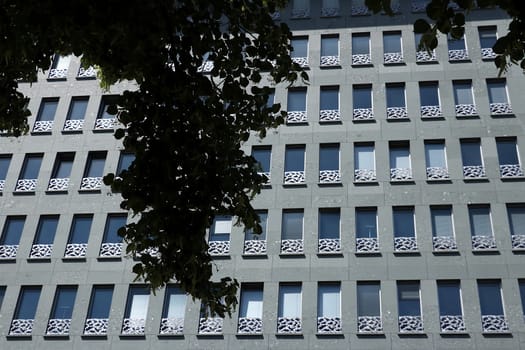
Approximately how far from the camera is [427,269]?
2750 cm

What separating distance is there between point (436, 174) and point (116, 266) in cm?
1273

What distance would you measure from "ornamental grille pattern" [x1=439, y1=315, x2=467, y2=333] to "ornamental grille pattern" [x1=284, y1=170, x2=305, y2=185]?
7606mm

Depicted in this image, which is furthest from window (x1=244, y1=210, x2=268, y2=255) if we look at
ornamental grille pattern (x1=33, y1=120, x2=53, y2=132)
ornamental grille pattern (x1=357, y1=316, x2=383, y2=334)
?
ornamental grille pattern (x1=33, y1=120, x2=53, y2=132)

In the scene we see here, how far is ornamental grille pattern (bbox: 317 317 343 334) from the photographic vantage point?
26.8 meters

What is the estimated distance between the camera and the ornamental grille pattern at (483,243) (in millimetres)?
27688

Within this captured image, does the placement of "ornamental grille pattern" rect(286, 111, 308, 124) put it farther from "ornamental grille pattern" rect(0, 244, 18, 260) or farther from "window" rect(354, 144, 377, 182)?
"ornamental grille pattern" rect(0, 244, 18, 260)

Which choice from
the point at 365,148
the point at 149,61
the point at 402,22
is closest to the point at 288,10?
the point at 402,22

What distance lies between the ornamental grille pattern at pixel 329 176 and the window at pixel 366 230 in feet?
5.15

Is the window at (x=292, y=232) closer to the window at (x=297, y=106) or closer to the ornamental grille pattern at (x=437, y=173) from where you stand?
the window at (x=297, y=106)

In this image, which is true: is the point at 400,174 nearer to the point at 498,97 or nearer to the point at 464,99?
the point at 464,99

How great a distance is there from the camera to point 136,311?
28438 millimetres

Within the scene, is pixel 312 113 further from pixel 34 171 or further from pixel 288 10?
pixel 34 171

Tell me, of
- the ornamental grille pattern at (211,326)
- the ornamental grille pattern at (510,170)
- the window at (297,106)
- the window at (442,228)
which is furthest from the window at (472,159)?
the ornamental grille pattern at (211,326)

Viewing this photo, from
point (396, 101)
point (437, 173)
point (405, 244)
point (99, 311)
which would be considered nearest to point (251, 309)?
point (99, 311)
